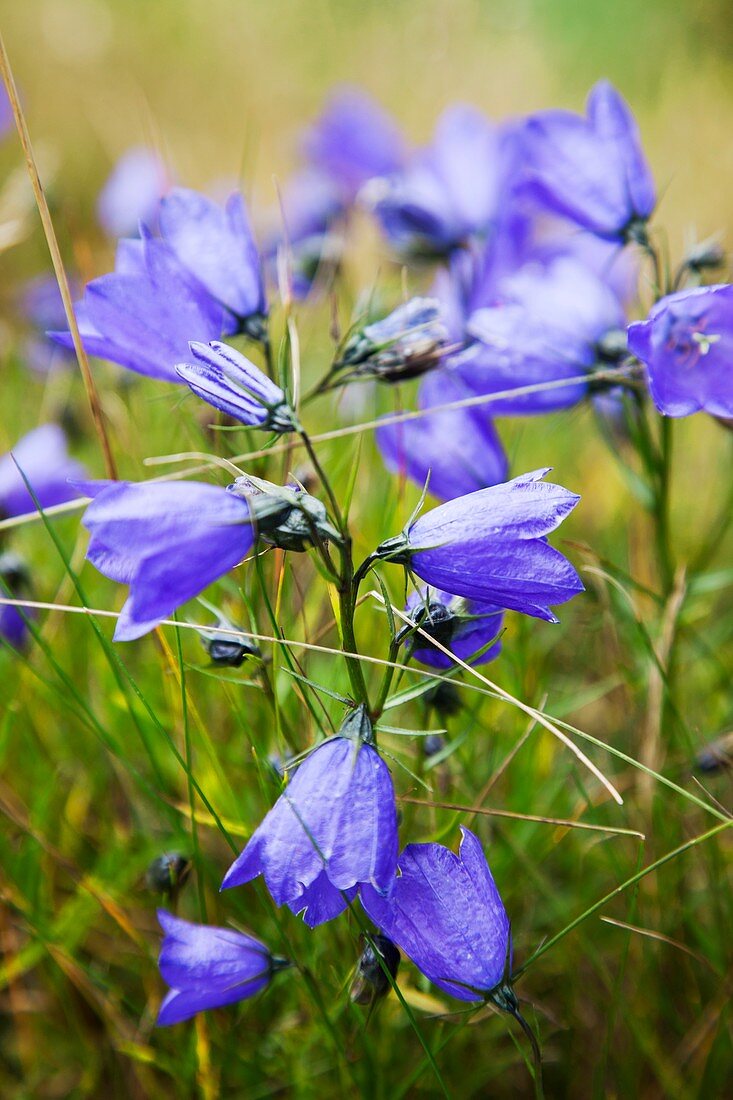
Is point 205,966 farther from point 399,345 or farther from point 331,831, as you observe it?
point 399,345

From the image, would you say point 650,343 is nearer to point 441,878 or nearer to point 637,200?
point 637,200

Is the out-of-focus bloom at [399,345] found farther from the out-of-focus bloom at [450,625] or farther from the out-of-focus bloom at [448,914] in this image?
the out-of-focus bloom at [448,914]

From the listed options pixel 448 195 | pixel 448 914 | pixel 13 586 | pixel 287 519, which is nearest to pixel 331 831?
pixel 448 914

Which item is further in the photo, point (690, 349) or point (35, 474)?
point (35, 474)

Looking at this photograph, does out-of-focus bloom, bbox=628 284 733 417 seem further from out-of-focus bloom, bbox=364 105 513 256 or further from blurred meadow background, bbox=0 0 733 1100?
out-of-focus bloom, bbox=364 105 513 256

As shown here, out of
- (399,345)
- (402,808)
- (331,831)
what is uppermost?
(399,345)

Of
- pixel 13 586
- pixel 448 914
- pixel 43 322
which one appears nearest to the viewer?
pixel 448 914

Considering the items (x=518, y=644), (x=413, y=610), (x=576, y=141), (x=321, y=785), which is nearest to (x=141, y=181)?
(x=576, y=141)
